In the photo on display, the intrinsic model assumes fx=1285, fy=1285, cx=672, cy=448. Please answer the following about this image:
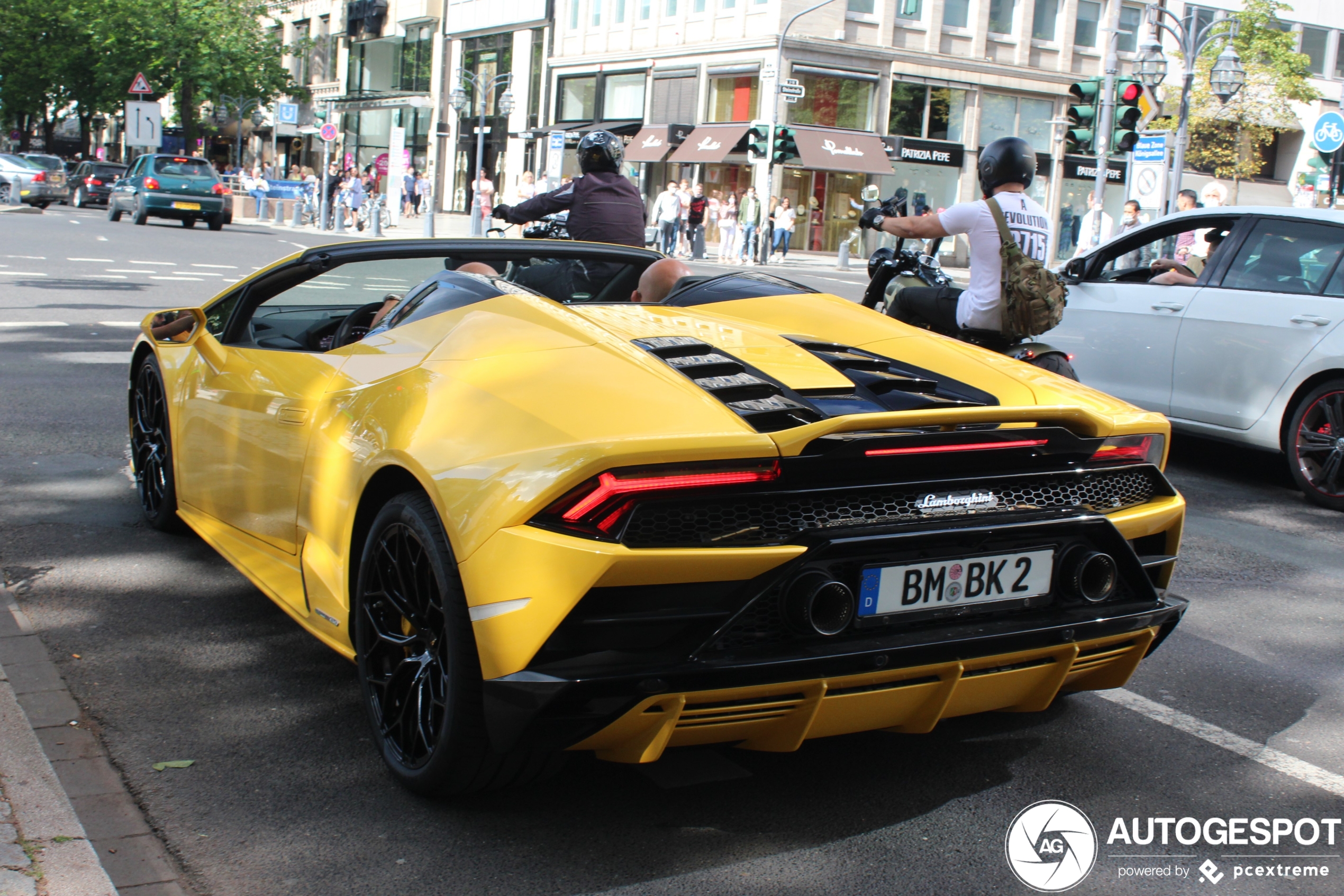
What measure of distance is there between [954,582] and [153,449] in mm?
3675

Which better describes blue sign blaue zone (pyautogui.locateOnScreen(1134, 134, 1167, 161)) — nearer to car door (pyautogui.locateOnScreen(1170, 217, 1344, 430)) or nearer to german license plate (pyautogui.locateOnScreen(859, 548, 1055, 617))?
car door (pyautogui.locateOnScreen(1170, 217, 1344, 430))

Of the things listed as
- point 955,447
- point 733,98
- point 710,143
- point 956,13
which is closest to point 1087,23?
point 956,13

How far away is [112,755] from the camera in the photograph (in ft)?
10.4

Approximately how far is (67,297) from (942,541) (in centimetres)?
1372

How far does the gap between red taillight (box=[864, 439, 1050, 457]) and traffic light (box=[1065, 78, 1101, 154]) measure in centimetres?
1346

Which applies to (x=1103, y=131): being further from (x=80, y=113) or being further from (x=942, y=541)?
(x=80, y=113)

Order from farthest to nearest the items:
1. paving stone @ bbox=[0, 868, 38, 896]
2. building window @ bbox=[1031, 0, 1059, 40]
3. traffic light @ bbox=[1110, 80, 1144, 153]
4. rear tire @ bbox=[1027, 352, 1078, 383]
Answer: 1. building window @ bbox=[1031, 0, 1059, 40]
2. traffic light @ bbox=[1110, 80, 1144, 153]
3. rear tire @ bbox=[1027, 352, 1078, 383]
4. paving stone @ bbox=[0, 868, 38, 896]

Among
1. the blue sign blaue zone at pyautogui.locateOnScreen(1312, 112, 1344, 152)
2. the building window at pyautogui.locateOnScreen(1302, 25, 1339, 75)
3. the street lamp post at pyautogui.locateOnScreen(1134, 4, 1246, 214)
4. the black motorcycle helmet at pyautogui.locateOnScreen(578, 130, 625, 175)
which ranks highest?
the building window at pyautogui.locateOnScreen(1302, 25, 1339, 75)

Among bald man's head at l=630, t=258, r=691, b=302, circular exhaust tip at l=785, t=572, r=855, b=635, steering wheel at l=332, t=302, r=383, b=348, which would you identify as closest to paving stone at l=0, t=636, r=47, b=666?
steering wheel at l=332, t=302, r=383, b=348

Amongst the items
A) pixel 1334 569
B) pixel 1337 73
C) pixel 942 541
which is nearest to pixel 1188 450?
pixel 1334 569

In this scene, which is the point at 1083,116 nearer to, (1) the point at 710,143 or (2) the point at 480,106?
(2) the point at 480,106

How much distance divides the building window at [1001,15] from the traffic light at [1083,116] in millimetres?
28142

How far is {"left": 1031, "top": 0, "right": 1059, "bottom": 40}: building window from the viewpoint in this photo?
141 feet

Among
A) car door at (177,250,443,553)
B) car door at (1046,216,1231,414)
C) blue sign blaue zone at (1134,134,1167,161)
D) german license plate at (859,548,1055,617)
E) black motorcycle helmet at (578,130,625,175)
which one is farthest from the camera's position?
blue sign blaue zone at (1134,134,1167,161)
